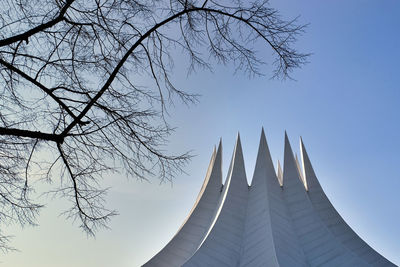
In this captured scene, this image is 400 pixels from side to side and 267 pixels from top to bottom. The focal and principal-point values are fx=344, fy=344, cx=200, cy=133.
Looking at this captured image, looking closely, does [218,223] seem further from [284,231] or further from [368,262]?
[368,262]

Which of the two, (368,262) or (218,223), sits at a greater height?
(218,223)

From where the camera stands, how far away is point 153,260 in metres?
12.2

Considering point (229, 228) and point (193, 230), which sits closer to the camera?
point (229, 228)

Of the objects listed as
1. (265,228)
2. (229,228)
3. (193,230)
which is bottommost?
(265,228)

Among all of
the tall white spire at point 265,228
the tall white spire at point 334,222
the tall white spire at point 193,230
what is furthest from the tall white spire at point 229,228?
the tall white spire at point 334,222

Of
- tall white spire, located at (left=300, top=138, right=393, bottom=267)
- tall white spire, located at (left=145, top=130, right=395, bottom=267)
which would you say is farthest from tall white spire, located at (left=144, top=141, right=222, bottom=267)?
tall white spire, located at (left=300, top=138, right=393, bottom=267)

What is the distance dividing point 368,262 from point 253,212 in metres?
4.03

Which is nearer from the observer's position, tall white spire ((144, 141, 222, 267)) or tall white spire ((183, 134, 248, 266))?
tall white spire ((183, 134, 248, 266))

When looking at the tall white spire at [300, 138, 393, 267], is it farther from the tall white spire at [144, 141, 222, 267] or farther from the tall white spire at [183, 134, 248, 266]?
the tall white spire at [144, 141, 222, 267]

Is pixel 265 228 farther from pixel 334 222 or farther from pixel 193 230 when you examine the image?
pixel 334 222

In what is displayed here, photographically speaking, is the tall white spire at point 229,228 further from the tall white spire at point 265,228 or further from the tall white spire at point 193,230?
the tall white spire at point 193,230

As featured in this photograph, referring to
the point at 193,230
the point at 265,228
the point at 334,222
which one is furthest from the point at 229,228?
the point at 334,222


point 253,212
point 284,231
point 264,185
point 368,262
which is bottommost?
point 368,262

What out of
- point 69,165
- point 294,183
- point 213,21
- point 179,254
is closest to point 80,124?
point 69,165
